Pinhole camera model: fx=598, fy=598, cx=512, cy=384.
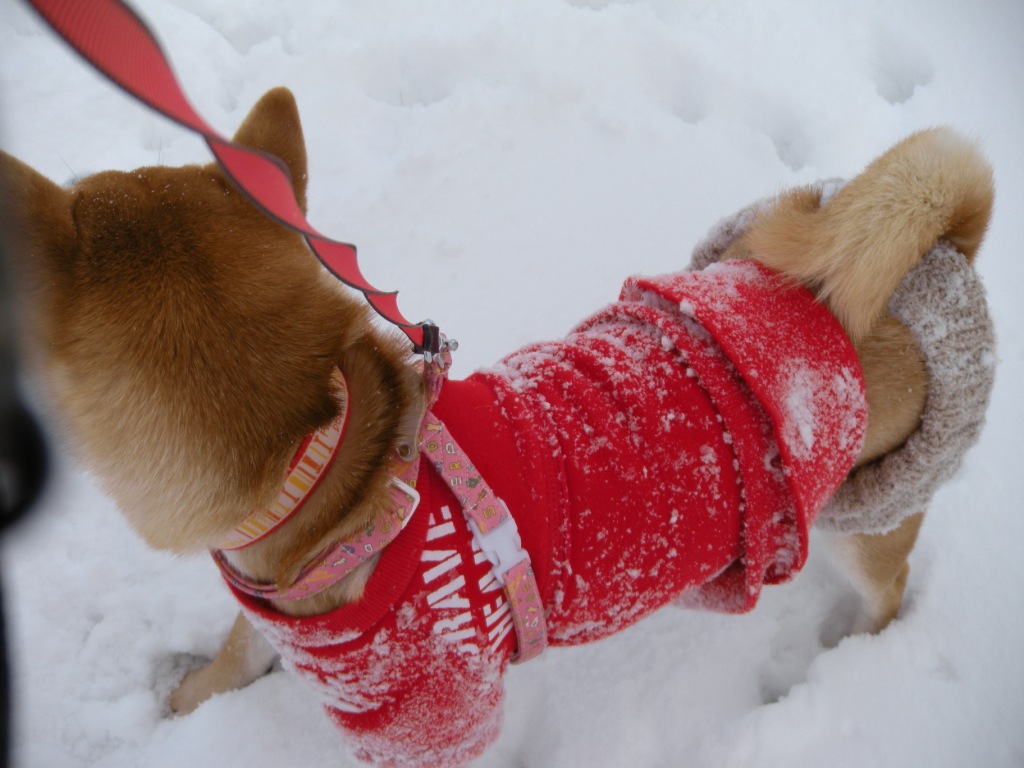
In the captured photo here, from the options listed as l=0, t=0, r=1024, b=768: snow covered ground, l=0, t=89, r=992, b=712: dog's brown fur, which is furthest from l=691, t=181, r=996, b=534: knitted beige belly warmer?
l=0, t=89, r=992, b=712: dog's brown fur

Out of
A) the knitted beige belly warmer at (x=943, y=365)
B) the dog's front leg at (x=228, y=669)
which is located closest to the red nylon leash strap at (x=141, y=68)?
the knitted beige belly warmer at (x=943, y=365)

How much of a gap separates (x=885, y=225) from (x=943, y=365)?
0.93 feet

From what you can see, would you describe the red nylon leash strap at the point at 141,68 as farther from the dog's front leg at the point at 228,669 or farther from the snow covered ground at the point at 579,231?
the dog's front leg at the point at 228,669

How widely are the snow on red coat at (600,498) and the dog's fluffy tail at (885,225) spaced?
7 centimetres

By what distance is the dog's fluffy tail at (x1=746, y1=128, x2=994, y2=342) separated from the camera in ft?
3.52

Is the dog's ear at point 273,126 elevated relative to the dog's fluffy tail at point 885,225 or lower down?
lower down

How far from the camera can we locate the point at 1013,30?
9.02ft

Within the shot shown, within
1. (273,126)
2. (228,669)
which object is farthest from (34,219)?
(228,669)

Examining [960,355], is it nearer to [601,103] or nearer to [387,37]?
[601,103]

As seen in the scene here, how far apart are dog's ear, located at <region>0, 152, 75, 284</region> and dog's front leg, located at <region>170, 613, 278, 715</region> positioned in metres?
1.08

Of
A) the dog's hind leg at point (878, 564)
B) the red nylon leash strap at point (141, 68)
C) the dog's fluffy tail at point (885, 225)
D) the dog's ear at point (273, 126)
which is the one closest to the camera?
the red nylon leash strap at point (141, 68)

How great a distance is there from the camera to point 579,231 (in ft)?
7.36

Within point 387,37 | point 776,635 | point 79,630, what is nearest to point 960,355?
point 776,635

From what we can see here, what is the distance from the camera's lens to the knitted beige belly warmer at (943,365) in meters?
1.10
